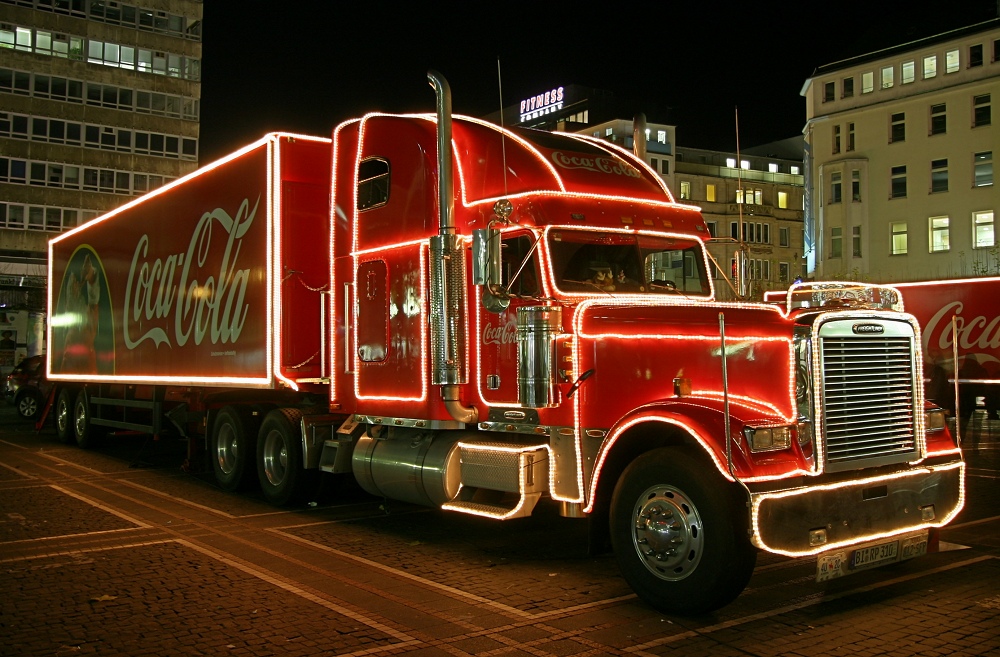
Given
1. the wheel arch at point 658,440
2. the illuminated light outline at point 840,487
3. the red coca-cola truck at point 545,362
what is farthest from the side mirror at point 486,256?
the illuminated light outline at point 840,487

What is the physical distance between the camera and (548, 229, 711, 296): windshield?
812 cm

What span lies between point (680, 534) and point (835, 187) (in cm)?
5391

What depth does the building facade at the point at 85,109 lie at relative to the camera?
189 feet

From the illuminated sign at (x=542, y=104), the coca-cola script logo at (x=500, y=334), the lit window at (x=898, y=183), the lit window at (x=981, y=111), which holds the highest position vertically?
the illuminated sign at (x=542, y=104)

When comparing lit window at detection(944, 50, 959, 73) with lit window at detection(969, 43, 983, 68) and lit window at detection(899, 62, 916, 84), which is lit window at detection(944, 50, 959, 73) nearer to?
lit window at detection(969, 43, 983, 68)

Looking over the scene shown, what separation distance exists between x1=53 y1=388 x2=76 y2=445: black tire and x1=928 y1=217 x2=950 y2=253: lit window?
45.3 meters

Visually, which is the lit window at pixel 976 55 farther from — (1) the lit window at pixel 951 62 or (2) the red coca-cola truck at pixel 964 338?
(2) the red coca-cola truck at pixel 964 338

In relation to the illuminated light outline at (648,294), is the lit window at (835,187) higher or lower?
higher

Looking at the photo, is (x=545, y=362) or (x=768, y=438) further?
(x=545, y=362)

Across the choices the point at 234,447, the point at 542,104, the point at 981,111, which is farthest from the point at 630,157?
the point at 542,104

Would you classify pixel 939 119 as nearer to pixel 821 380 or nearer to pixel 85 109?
pixel 85 109

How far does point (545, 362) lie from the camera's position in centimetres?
752

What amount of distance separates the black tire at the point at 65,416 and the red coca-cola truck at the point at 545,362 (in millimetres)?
7734

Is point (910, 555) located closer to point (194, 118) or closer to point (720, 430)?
point (720, 430)
